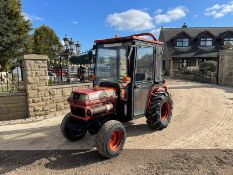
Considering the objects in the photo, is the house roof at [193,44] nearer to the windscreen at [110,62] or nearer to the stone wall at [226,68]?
the stone wall at [226,68]

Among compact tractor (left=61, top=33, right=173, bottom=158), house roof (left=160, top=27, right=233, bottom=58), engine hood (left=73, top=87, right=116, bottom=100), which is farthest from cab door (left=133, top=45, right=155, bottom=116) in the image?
house roof (left=160, top=27, right=233, bottom=58)

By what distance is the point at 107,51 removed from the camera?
581 cm

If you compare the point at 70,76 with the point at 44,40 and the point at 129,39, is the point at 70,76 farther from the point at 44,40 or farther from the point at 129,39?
the point at 44,40

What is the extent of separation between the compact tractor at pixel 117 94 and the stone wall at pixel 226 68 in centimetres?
1078

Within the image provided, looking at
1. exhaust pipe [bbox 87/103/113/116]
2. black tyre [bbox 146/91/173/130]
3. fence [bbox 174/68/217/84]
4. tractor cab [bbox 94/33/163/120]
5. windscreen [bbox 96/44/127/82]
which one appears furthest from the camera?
fence [bbox 174/68/217/84]

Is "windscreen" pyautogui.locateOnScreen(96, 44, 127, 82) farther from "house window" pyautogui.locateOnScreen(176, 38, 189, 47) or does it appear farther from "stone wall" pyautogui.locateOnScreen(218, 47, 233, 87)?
"house window" pyautogui.locateOnScreen(176, 38, 189, 47)

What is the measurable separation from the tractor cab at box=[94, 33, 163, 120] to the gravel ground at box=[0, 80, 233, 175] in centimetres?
97

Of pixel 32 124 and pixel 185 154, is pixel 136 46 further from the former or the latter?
pixel 32 124

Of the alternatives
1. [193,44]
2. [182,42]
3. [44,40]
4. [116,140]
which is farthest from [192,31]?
[116,140]

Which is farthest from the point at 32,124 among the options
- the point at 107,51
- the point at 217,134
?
the point at 217,134

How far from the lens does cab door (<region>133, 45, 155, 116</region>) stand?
546 centimetres

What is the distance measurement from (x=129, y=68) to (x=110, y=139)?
67.2 inches

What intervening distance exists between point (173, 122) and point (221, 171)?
299cm

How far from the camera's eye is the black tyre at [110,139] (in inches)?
174
